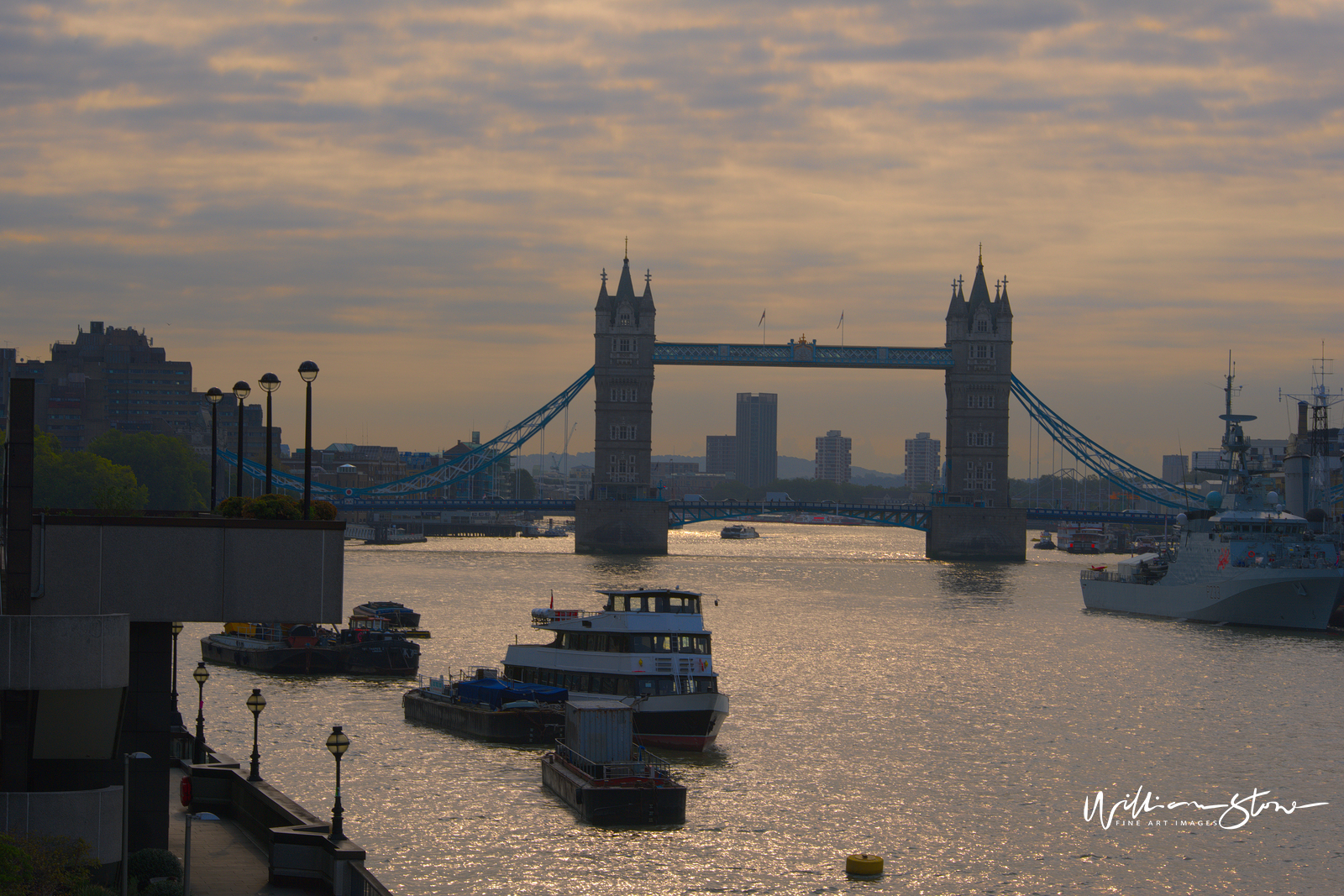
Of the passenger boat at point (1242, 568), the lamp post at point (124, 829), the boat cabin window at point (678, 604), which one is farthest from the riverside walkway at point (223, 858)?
the passenger boat at point (1242, 568)

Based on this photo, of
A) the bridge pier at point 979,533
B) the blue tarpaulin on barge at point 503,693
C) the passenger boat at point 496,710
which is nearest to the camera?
the passenger boat at point 496,710

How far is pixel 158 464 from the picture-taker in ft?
407

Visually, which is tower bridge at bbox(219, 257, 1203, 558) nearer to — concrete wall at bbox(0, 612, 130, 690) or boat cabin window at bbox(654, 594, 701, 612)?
boat cabin window at bbox(654, 594, 701, 612)

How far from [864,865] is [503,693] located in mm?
13927

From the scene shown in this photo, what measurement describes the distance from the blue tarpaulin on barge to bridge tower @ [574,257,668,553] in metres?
81.1

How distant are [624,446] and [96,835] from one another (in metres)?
108

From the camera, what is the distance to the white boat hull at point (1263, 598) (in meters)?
64.9

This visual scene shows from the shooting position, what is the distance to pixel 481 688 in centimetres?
3691

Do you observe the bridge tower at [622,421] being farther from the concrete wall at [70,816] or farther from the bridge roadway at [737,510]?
the concrete wall at [70,816]

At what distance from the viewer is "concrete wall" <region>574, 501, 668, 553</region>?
387 feet

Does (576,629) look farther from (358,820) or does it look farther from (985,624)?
(985,624)

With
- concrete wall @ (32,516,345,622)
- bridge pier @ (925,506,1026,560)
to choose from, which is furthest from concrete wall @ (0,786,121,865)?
bridge pier @ (925,506,1026,560)

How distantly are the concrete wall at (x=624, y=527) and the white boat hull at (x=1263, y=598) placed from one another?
2073 inches

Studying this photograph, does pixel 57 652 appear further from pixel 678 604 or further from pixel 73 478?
pixel 73 478
